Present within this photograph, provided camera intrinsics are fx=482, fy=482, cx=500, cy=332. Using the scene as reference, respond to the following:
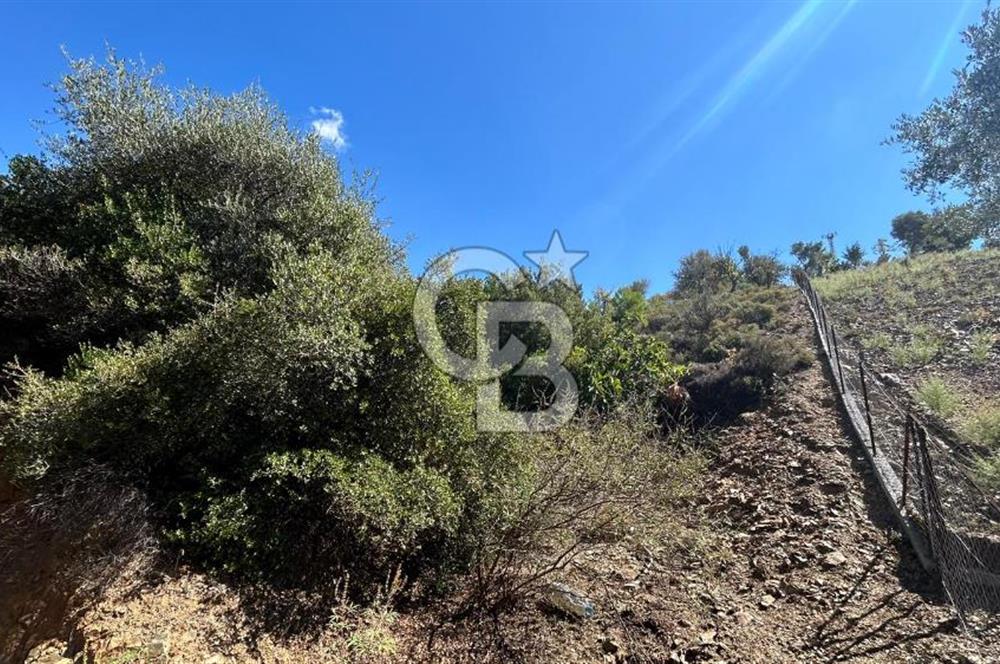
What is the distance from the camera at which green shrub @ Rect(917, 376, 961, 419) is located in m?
6.17

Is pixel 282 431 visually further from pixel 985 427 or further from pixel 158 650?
pixel 985 427

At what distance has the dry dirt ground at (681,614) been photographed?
3068 mm

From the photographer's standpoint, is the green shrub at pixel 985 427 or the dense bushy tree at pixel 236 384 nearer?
the dense bushy tree at pixel 236 384

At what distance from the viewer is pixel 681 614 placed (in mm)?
3906

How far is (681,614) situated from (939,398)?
515 cm

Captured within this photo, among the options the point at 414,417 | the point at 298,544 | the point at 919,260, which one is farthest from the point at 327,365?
the point at 919,260

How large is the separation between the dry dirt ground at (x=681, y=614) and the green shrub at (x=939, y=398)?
1712 millimetres

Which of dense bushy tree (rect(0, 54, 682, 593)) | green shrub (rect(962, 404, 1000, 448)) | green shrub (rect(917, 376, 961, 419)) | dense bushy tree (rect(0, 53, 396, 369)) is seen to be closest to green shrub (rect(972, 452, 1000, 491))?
green shrub (rect(962, 404, 1000, 448))

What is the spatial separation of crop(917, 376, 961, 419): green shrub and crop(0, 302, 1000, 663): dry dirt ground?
171 cm

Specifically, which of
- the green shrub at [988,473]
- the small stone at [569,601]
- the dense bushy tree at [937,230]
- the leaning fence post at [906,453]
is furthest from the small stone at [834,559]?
the dense bushy tree at [937,230]

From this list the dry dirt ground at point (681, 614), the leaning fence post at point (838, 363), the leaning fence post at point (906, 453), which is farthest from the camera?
the leaning fence post at point (838, 363)

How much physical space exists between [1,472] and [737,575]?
6422 millimetres

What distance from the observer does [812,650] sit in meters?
3.51

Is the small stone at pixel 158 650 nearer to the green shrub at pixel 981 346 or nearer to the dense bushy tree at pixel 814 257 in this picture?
the green shrub at pixel 981 346
